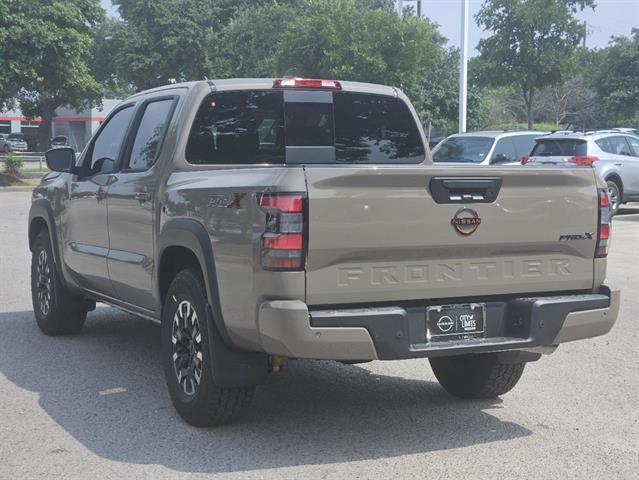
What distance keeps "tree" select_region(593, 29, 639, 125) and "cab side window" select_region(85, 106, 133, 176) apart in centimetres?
3864

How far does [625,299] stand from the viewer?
393 inches

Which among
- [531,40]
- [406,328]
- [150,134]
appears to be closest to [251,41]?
[531,40]

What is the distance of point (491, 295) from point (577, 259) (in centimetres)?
57

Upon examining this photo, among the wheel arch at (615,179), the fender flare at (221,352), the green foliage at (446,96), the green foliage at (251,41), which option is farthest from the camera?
the green foliage at (251,41)

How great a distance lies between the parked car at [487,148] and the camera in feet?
58.6

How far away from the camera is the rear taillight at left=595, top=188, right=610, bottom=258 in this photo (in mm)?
5160

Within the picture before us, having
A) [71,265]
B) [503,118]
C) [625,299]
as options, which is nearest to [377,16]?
[625,299]

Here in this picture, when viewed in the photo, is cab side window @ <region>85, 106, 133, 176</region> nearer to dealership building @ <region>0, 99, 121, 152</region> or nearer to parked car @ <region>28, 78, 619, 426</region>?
parked car @ <region>28, 78, 619, 426</region>

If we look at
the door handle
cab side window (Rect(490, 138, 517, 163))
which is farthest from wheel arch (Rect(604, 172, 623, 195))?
the door handle

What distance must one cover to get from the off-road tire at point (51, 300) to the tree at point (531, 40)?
24.6 m

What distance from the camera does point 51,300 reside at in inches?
306

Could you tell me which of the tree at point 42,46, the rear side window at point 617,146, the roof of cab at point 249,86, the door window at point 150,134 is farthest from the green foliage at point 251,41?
the door window at point 150,134

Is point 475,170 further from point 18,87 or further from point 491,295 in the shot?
point 18,87

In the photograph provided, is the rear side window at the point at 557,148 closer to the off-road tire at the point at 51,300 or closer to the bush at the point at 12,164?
the off-road tire at the point at 51,300
